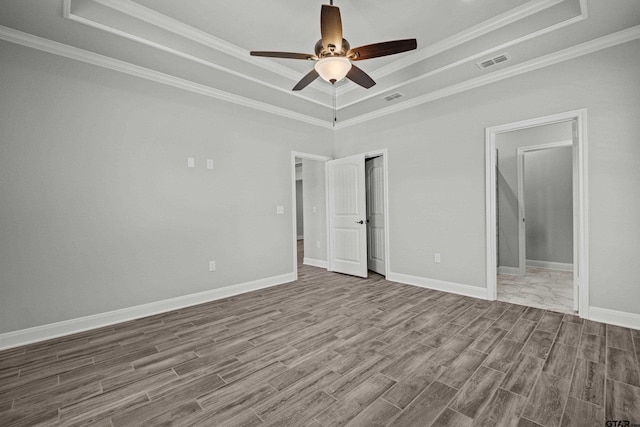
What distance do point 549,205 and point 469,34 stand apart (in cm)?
424

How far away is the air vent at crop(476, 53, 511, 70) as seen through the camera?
3.08 meters

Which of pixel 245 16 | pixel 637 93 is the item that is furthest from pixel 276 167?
pixel 637 93

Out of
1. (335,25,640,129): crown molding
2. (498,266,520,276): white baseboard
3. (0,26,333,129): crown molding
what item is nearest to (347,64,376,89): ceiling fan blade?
(335,25,640,129): crown molding

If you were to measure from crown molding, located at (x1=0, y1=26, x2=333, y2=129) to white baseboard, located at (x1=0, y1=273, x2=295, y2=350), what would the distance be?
267 cm

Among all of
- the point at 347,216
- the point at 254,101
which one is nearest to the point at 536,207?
the point at 347,216

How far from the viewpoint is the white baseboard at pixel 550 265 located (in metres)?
5.12

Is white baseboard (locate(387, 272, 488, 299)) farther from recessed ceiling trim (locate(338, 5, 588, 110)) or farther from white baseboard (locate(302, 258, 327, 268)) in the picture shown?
recessed ceiling trim (locate(338, 5, 588, 110))

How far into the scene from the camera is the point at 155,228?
131 inches

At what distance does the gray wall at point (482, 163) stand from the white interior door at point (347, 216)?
0.43 metres

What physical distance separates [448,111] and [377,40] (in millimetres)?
1508

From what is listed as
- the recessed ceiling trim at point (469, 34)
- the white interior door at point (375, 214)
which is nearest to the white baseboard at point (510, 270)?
the white interior door at point (375, 214)

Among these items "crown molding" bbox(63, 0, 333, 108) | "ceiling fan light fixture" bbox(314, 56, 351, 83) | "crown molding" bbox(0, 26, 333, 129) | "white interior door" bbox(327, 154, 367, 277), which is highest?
"crown molding" bbox(63, 0, 333, 108)

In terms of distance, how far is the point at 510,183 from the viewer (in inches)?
197

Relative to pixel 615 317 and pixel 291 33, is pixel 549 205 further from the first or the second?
pixel 291 33
